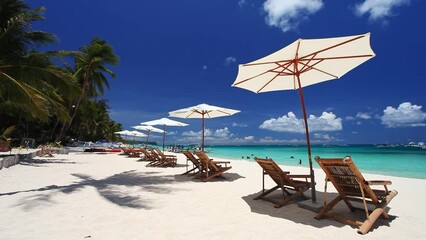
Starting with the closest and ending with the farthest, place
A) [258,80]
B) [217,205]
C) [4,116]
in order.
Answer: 1. [217,205]
2. [258,80]
3. [4,116]

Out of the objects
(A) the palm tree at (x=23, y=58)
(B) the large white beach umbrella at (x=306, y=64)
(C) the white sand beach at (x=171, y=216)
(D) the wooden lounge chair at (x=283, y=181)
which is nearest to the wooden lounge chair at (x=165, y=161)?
(A) the palm tree at (x=23, y=58)

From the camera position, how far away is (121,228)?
3.20 meters

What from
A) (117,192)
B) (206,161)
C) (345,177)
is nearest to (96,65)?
(206,161)

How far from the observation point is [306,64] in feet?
14.5

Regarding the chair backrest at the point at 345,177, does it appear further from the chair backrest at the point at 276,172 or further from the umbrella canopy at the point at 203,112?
the umbrella canopy at the point at 203,112

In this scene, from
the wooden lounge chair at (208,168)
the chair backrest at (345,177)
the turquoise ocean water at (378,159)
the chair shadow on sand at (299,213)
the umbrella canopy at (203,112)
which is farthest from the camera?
the turquoise ocean water at (378,159)

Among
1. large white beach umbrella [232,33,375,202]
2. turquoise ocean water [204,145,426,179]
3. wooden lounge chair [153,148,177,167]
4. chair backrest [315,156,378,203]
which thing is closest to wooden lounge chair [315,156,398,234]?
chair backrest [315,156,378,203]

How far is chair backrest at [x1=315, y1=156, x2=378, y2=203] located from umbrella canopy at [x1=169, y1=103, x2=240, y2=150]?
5.44 metres

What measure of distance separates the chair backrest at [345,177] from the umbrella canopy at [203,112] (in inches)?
214

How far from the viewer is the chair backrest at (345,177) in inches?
123

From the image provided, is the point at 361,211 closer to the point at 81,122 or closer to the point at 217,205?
the point at 217,205

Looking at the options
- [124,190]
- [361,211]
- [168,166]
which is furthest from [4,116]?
[361,211]

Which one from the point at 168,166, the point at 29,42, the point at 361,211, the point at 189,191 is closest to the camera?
the point at 361,211

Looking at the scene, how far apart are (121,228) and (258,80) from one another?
135 inches
